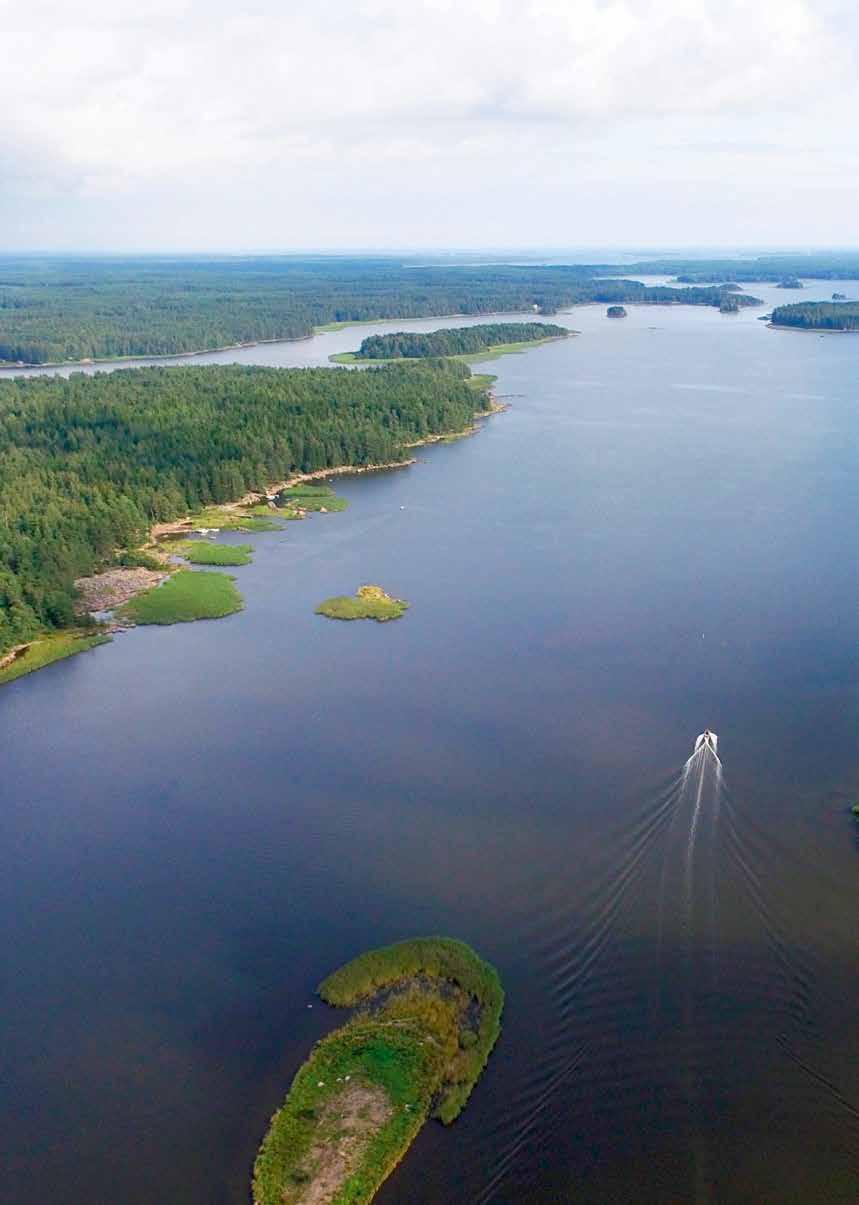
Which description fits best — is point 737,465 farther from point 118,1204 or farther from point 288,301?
point 288,301

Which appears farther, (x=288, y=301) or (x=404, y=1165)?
(x=288, y=301)

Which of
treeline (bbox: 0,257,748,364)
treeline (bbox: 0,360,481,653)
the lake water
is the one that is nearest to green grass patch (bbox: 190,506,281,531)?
treeline (bbox: 0,360,481,653)

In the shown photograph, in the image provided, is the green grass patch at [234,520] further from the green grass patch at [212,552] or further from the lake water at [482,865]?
the lake water at [482,865]

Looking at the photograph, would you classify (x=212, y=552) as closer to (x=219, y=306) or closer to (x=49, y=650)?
(x=49, y=650)

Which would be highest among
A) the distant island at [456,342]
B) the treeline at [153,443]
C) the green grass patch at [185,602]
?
the distant island at [456,342]

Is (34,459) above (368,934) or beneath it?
above

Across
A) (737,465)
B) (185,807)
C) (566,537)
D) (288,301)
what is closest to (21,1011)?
(185,807)

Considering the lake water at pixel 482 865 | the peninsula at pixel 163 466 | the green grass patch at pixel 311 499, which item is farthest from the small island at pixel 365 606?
the green grass patch at pixel 311 499
